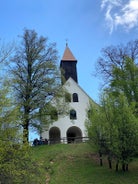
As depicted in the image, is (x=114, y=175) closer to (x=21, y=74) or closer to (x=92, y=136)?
(x=92, y=136)

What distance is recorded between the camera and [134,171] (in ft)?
72.7

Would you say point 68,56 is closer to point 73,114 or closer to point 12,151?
point 73,114

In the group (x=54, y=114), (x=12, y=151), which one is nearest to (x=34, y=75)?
(x=54, y=114)

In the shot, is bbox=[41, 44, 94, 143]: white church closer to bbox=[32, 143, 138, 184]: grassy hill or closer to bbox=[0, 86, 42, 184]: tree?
bbox=[32, 143, 138, 184]: grassy hill

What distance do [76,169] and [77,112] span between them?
19.8m

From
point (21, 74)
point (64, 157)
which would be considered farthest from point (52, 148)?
point (21, 74)

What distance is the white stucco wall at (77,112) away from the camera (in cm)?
4078

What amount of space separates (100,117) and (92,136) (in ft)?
6.59

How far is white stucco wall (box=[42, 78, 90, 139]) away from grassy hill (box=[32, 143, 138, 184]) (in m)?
10.6

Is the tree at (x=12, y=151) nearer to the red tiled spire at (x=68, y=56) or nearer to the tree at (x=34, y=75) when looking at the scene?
the tree at (x=34, y=75)

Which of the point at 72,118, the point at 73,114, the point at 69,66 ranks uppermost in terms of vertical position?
the point at 69,66

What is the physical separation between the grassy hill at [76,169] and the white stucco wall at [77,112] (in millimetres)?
10611

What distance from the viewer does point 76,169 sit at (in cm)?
2292

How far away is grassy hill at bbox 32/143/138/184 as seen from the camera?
20.1 metres
